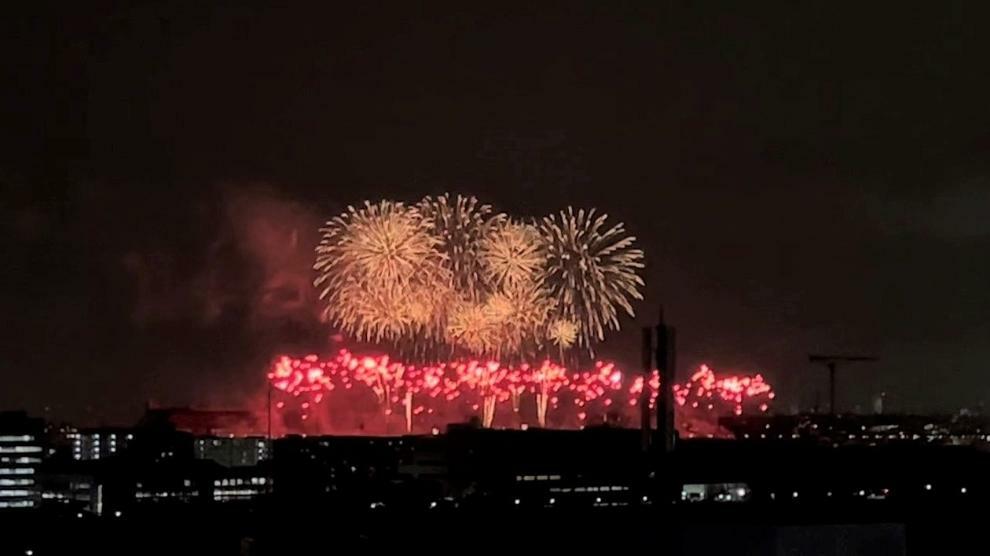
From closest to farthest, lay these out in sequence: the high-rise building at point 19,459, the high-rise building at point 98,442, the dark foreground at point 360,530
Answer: the dark foreground at point 360,530
the high-rise building at point 19,459
the high-rise building at point 98,442

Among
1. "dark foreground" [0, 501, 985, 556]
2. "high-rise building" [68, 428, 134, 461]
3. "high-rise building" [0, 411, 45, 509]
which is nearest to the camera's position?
"dark foreground" [0, 501, 985, 556]

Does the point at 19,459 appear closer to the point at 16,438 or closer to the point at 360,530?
the point at 16,438

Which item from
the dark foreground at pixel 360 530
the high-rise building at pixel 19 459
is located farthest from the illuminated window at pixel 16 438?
the dark foreground at pixel 360 530

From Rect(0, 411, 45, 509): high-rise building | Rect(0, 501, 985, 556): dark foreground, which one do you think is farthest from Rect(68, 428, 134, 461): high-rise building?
Rect(0, 501, 985, 556): dark foreground

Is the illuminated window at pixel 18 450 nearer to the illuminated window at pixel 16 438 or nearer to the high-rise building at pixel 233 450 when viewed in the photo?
the illuminated window at pixel 16 438

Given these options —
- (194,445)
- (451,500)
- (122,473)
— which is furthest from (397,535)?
(194,445)

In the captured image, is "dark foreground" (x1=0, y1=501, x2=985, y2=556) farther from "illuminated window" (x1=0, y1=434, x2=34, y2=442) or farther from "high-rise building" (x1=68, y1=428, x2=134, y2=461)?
"high-rise building" (x1=68, y1=428, x2=134, y2=461)

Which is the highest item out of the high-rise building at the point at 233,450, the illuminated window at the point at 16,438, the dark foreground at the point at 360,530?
the illuminated window at the point at 16,438

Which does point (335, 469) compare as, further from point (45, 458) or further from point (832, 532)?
point (832, 532)
